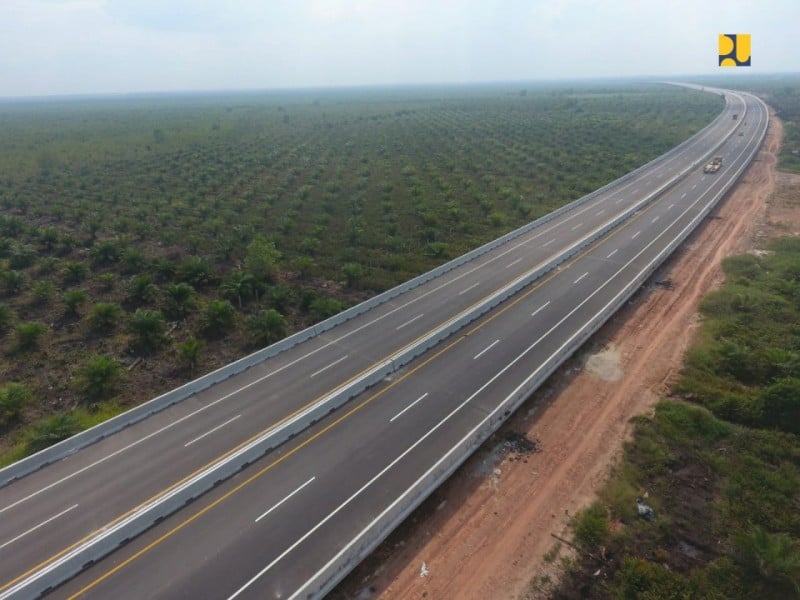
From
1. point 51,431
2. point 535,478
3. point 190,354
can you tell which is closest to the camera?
point 535,478

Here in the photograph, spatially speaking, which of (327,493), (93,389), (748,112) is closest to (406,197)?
(93,389)

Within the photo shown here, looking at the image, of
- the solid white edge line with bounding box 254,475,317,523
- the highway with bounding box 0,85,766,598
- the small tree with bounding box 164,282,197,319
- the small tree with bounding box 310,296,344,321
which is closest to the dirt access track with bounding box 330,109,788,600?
the highway with bounding box 0,85,766,598

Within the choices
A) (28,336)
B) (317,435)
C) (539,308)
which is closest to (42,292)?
(28,336)

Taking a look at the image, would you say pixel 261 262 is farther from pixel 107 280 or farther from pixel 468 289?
pixel 468 289

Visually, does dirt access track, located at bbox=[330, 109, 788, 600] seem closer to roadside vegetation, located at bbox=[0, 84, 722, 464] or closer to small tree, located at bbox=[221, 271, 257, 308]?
roadside vegetation, located at bbox=[0, 84, 722, 464]

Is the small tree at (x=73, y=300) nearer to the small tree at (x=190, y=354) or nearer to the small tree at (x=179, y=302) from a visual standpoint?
the small tree at (x=179, y=302)

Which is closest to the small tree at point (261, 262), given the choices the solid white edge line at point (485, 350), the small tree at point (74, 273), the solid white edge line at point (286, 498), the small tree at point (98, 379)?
the small tree at point (98, 379)

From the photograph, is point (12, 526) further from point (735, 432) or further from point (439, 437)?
point (735, 432)
